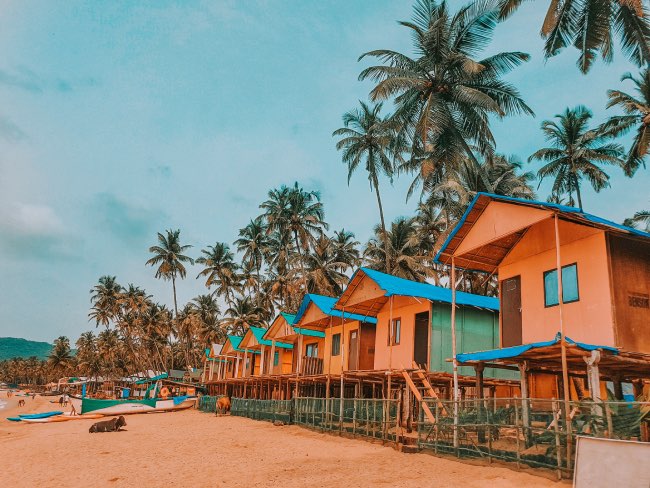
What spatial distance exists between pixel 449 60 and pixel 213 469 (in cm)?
1874

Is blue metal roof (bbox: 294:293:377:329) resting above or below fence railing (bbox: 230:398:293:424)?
above

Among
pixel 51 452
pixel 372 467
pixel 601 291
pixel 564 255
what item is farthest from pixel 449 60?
pixel 51 452

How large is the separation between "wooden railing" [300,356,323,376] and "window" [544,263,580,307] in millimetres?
15945

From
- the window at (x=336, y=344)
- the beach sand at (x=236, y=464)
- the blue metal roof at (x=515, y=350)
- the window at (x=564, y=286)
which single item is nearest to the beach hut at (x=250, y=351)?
the window at (x=336, y=344)

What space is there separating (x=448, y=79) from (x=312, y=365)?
16195 mm

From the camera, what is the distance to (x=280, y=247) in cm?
5566

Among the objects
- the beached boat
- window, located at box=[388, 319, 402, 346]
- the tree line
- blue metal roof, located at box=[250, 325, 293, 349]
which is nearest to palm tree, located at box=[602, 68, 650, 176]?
the tree line

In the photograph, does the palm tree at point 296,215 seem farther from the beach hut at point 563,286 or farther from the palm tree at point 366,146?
the beach hut at point 563,286

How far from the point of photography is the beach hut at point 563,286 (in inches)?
500

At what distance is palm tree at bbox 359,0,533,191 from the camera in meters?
22.9

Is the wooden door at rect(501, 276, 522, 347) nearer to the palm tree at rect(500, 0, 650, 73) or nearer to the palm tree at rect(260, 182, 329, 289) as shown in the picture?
the palm tree at rect(500, 0, 650, 73)

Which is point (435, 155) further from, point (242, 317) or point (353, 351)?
point (242, 317)

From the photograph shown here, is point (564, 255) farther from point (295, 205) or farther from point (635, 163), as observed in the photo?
point (295, 205)

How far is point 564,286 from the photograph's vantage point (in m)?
14.7
